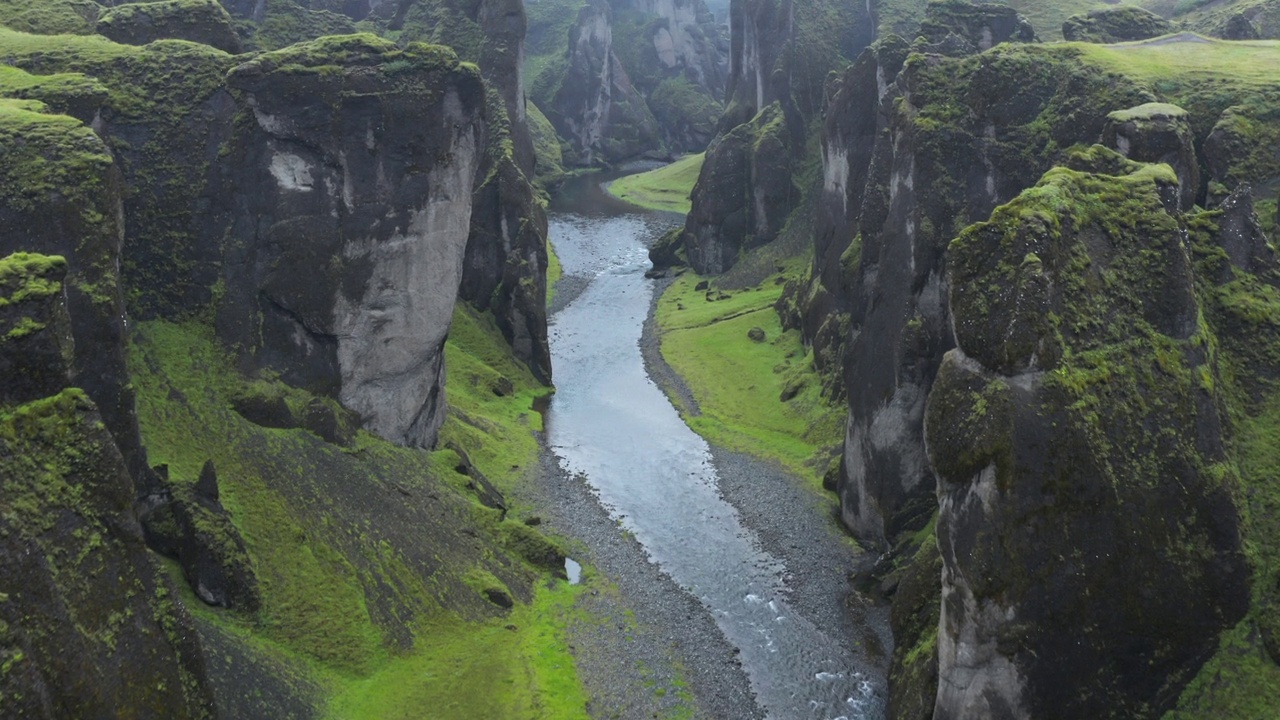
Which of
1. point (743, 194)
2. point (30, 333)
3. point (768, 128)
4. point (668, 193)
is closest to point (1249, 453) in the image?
point (30, 333)

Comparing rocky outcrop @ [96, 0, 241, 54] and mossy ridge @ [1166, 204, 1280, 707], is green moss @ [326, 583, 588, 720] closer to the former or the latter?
mossy ridge @ [1166, 204, 1280, 707]

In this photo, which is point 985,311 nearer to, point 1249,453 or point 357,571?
point 1249,453

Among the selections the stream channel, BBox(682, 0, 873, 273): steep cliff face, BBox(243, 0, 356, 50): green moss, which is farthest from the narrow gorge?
BBox(682, 0, 873, 273): steep cliff face

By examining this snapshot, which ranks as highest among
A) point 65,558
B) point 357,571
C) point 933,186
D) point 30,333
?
point 30,333

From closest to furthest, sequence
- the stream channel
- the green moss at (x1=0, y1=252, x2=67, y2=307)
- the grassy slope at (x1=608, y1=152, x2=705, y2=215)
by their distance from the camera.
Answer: the green moss at (x1=0, y1=252, x2=67, y2=307) → the stream channel → the grassy slope at (x1=608, y1=152, x2=705, y2=215)

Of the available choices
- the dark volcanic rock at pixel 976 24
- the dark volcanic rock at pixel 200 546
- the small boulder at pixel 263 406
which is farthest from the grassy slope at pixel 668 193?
the dark volcanic rock at pixel 200 546

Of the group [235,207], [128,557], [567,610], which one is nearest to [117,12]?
[235,207]

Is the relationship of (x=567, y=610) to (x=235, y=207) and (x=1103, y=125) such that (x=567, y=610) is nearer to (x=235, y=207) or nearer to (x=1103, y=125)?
(x=235, y=207)
